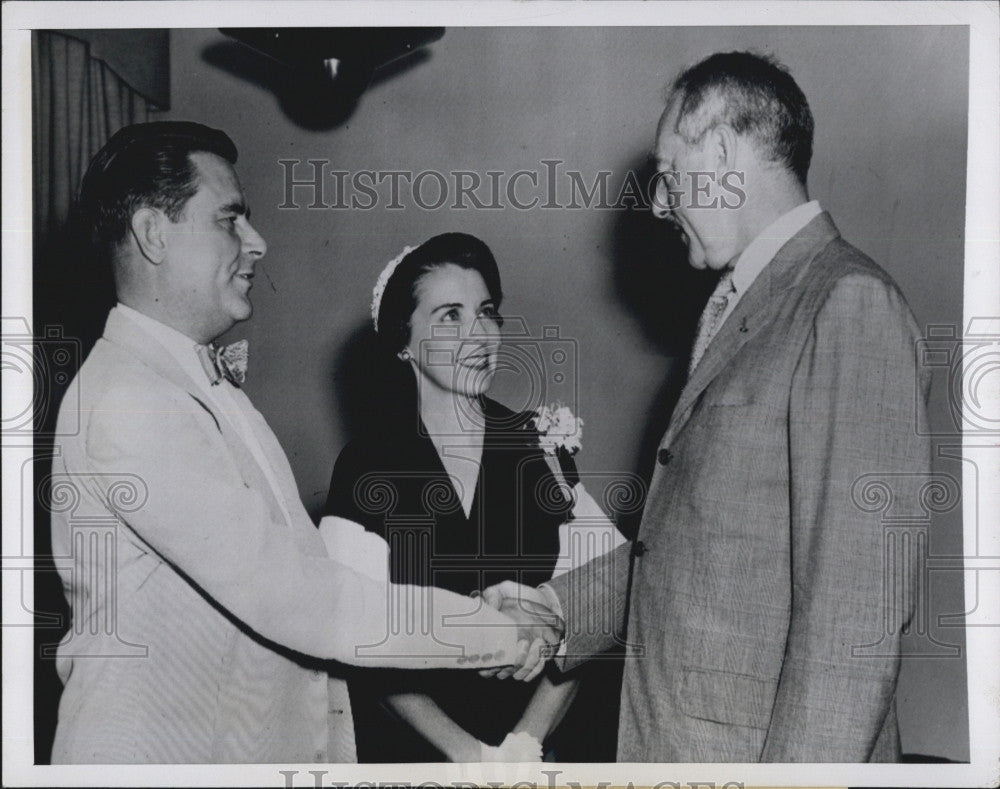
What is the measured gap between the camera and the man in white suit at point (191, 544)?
2.27 metres

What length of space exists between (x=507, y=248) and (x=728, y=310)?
19.5 inches

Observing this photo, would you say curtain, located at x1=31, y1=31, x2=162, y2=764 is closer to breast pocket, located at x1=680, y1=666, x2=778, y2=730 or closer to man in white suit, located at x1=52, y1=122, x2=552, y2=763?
man in white suit, located at x1=52, y1=122, x2=552, y2=763

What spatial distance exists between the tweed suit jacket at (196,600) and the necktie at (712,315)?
2.34ft

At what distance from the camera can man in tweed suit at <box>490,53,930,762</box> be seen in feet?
6.51

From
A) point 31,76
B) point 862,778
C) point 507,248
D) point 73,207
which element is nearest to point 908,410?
point 862,778

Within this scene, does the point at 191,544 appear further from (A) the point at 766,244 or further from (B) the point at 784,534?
(A) the point at 766,244

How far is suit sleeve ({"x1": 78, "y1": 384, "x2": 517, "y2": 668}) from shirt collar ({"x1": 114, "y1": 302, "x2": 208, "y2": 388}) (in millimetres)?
78

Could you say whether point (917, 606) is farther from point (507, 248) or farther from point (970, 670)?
point (507, 248)

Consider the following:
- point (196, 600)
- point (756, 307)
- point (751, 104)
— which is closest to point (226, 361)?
point (196, 600)

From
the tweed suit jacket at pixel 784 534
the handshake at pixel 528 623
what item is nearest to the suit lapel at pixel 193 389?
the handshake at pixel 528 623

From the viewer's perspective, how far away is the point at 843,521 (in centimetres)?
199

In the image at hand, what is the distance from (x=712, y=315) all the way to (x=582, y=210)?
1.21 feet

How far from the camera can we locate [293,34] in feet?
7.89

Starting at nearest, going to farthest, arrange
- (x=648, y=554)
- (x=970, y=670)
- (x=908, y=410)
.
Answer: (x=908, y=410) < (x=648, y=554) < (x=970, y=670)
